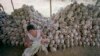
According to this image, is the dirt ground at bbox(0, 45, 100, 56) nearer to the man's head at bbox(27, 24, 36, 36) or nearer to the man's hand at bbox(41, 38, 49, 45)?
the man's hand at bbox(41, 38, 49, 45)

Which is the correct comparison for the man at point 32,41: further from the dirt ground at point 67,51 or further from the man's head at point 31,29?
the dirt ground at point 67,51

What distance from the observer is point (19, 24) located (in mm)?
4738

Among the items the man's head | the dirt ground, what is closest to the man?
the man's head

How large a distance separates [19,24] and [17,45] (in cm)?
43

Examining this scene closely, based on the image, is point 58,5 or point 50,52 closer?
point 50,52

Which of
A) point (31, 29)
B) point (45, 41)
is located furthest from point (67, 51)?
point (31, 29)

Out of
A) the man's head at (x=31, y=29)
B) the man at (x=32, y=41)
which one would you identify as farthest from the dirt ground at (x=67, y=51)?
the man's head at (x=31, y=29)

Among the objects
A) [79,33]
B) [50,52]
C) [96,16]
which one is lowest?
[50,52]

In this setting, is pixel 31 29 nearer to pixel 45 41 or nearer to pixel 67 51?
pixel 45 41

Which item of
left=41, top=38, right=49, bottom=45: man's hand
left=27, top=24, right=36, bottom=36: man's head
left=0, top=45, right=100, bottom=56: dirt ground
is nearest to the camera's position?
left=27, top=24, right=36, bottom=36: man's head

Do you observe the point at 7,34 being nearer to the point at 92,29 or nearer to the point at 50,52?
the point at 50,52

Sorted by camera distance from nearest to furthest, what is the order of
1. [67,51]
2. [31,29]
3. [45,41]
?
[31,29] → [45,41] → [67,51]

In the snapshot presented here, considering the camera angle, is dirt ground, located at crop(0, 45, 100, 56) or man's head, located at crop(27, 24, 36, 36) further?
dirt ground, located at crop(0, 45, 100, 56)

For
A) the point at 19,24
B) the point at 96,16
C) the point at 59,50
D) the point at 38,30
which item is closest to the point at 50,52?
the point at 59,50
